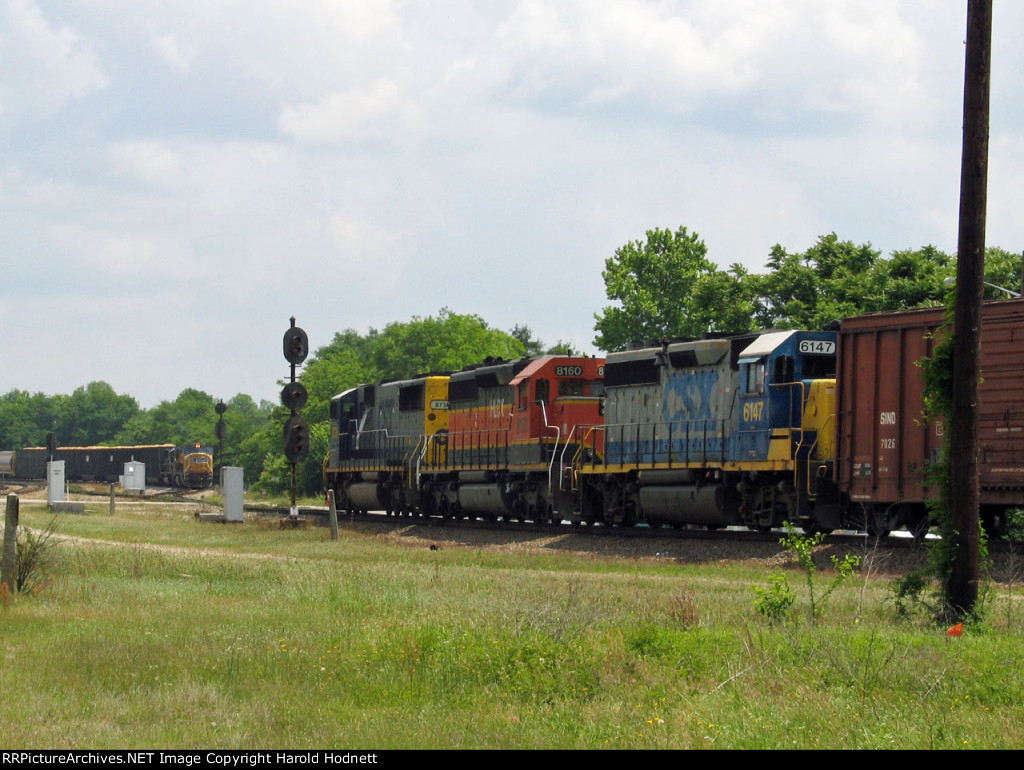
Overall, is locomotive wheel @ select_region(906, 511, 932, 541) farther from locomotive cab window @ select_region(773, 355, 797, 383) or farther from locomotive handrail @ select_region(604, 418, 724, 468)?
locomotive handrail @ select_region(604, 418, 724, 468)

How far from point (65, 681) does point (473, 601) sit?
536 cm

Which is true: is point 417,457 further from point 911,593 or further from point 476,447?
point 911,593

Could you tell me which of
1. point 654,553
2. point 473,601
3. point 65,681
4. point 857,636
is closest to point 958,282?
point 857,636

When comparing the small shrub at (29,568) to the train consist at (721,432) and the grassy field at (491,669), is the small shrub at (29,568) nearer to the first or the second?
the grassy field at (491,669)

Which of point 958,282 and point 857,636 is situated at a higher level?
point 958,282

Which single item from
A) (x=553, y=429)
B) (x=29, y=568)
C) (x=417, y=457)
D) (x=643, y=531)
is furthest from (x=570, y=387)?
(x=29, y=568)

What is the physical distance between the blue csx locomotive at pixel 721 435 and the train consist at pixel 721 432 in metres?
0.04

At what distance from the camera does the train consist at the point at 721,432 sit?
68.0 feet

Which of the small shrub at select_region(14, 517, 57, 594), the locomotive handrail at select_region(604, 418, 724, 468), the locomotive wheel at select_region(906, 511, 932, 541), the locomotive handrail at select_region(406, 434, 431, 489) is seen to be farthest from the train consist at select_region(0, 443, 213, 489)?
the locomotive wheel at select_region(906, 511, 932, 541)

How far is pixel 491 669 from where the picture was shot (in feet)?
34.8

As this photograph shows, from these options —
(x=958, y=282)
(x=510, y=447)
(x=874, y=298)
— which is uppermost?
(x=874, y=298)

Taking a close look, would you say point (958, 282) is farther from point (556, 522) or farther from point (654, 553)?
point (556, 522)
